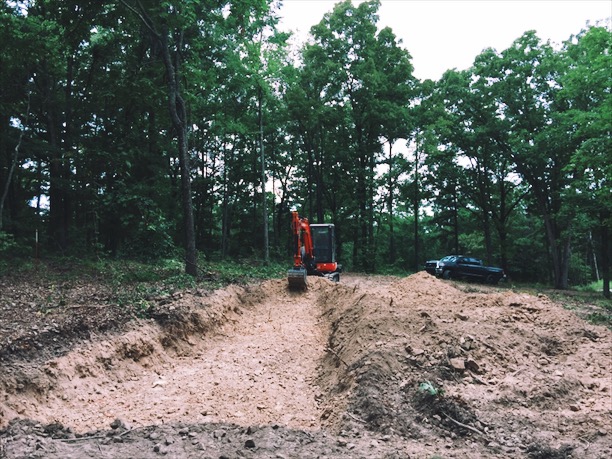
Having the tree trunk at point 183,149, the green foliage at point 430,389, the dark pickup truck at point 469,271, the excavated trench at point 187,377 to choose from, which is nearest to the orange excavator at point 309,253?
the tree trunk at point 183,149

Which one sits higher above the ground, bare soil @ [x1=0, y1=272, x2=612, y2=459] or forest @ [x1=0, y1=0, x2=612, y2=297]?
forest @ [x1=0, y1=0, x2=612, y2=297]

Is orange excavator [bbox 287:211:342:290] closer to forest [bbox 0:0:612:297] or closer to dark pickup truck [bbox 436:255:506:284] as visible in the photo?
forest [bbox 0:0:612:297]

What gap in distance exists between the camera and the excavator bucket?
12781mm

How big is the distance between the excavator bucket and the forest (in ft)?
9.30

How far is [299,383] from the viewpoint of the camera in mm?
6531

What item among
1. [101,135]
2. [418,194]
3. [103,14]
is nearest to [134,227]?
Result: [101,135]

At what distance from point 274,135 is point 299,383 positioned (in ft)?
91.3

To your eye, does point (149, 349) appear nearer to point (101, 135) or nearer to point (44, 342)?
point (44, 342)

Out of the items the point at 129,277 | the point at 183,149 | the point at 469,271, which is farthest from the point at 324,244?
the point at 469,271

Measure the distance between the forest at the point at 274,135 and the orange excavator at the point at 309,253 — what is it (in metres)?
3.09

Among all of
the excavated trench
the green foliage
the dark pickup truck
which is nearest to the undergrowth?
the excavated trench

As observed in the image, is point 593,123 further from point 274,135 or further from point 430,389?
point 274,135

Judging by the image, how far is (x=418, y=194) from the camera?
29.8 metres

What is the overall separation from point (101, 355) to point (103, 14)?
1092cm
